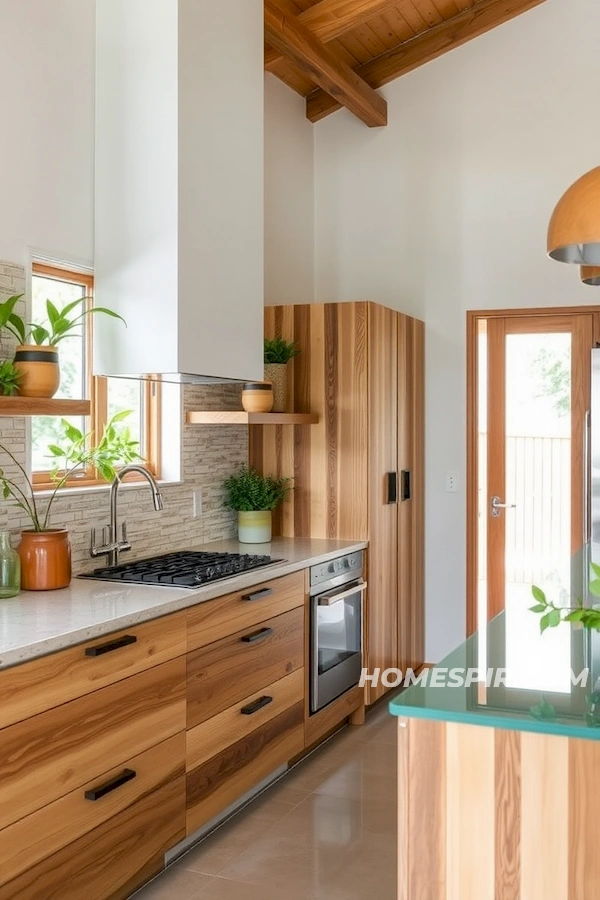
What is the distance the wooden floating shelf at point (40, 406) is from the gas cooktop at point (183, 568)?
625 mm

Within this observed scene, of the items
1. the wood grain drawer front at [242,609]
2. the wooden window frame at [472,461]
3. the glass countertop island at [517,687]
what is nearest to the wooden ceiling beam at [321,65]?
the wooden window frame at [472,461]

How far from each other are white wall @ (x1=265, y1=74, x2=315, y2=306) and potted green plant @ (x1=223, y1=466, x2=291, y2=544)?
46.3 inches

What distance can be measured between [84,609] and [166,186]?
59.8 inches

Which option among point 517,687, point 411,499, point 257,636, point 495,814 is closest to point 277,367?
point 411,499

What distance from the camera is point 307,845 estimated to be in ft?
10.4

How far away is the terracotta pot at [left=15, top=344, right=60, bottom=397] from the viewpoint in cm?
283

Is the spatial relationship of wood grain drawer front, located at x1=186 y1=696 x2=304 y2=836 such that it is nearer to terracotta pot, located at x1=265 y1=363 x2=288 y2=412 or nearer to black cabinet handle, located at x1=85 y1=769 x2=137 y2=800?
black cabinet handle, located at x1=85 y1=769 x2=137 y2=800

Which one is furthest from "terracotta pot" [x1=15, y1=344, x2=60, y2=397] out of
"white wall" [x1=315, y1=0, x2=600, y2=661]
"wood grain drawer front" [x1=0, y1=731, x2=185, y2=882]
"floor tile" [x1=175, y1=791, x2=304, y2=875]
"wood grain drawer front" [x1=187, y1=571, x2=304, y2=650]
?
"white wall" [x1=315, y1=0, x2=600, y2=661]

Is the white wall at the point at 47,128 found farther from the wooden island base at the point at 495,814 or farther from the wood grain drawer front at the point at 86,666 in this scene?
the wooden island base at the point at 495,814

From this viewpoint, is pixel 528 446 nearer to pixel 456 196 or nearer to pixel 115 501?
pixel 456 196

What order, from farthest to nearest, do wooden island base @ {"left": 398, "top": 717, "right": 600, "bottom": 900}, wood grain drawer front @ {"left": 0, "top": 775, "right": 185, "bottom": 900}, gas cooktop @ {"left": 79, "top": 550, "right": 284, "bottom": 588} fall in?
gas cooktop @ {"left": 79, "top": 550, "right": 284, "bottom": 588}
wood grain drawer front @ {"left": 0, "top": 775, "right": 185, "bottom": 900}
wooden island base @ {"left": 398, "top": 717, "right": 600, "bottom": 900}

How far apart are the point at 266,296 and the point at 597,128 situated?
6.60 feet

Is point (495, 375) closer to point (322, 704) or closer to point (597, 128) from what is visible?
point (597, 128)

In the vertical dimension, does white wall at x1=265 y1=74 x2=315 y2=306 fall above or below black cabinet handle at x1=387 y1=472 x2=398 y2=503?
above
